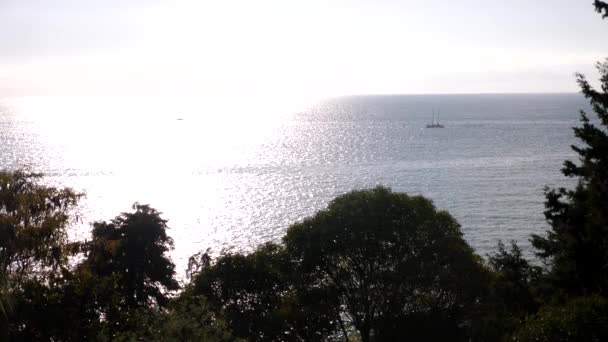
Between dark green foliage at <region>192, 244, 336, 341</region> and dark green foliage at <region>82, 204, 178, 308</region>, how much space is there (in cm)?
689

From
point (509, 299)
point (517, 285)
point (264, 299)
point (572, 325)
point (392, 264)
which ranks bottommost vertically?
point (264, 299)

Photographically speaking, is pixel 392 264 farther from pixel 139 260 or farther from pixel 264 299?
pixel 139 260

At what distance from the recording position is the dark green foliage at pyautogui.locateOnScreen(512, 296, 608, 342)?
15312 mm

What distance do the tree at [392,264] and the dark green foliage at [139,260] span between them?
10383mm

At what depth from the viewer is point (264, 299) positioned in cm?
2945

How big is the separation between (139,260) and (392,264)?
15.9m

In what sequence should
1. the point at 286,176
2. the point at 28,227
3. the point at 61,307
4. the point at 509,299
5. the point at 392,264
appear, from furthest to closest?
the point at 286,176
the point at 392,264
the point at 509,299
the point at 61,307
the point at 28,227

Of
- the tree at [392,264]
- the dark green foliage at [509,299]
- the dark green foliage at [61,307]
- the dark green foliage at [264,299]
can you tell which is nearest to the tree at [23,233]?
the dark green foliage at [61,307]

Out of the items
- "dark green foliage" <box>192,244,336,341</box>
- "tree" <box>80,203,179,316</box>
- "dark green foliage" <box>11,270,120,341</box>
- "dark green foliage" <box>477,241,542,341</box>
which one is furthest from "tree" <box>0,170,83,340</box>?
"dark green foliage" <box>477,241,542,341</box>

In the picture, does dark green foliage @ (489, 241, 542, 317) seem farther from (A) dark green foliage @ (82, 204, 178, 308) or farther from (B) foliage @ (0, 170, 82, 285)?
(A) dark green foliage @ (82, 204, 178, 308)

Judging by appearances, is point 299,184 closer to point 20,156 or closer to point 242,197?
point 242,197

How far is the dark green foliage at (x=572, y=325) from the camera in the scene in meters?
15.3

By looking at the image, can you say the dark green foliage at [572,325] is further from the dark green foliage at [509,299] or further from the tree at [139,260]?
the tree at [139,260]

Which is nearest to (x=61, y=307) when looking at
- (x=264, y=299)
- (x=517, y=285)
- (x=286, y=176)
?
(x=264, y=299)
